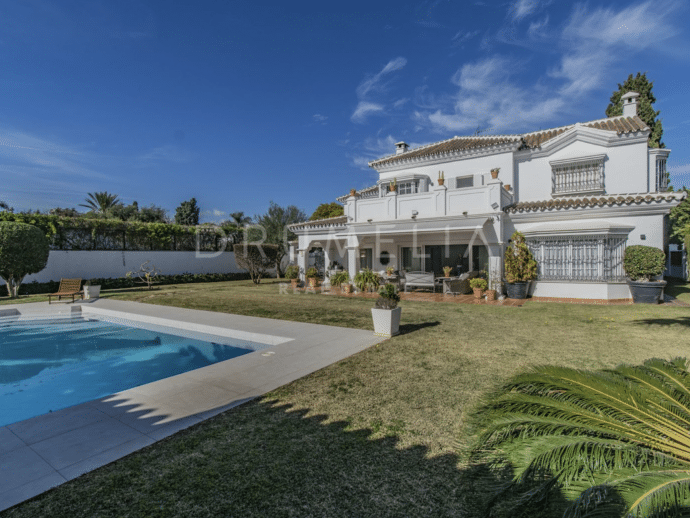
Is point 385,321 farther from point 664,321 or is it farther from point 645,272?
point 645,272

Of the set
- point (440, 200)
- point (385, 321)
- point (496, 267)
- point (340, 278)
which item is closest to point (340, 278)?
point (340, 278)

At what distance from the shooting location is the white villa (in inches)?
729

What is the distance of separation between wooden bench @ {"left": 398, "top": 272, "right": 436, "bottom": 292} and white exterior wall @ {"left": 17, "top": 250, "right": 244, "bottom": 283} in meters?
26.5

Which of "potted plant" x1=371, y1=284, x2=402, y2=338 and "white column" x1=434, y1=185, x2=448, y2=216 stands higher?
"white column" x1=434, y1=185, x2=448, y2=216

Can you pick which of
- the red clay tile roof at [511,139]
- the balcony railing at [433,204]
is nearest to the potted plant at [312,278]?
the balcony railing at [433,204]

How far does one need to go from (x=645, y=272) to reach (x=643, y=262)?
1.82 feet

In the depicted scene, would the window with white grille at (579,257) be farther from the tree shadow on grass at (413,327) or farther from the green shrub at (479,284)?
the tree shadow on grass at (413,327)

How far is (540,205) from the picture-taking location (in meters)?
20.0

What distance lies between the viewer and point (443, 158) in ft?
81.0

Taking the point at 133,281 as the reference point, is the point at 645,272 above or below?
above

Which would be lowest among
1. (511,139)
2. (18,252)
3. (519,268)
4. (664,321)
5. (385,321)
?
(664,321)

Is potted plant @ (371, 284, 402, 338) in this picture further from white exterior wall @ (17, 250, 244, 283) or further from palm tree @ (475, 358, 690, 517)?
white exterior wall @ (17, 250, 244, 283)

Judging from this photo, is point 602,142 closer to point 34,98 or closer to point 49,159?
point 34,98

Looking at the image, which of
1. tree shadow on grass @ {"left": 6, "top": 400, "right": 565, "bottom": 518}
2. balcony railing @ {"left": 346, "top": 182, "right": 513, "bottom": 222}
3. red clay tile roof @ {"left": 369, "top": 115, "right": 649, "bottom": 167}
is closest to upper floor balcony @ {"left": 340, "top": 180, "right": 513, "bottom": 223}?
balcony railing @ {"left": 346, "top": 182, "right": 513, "bottom": 222}
